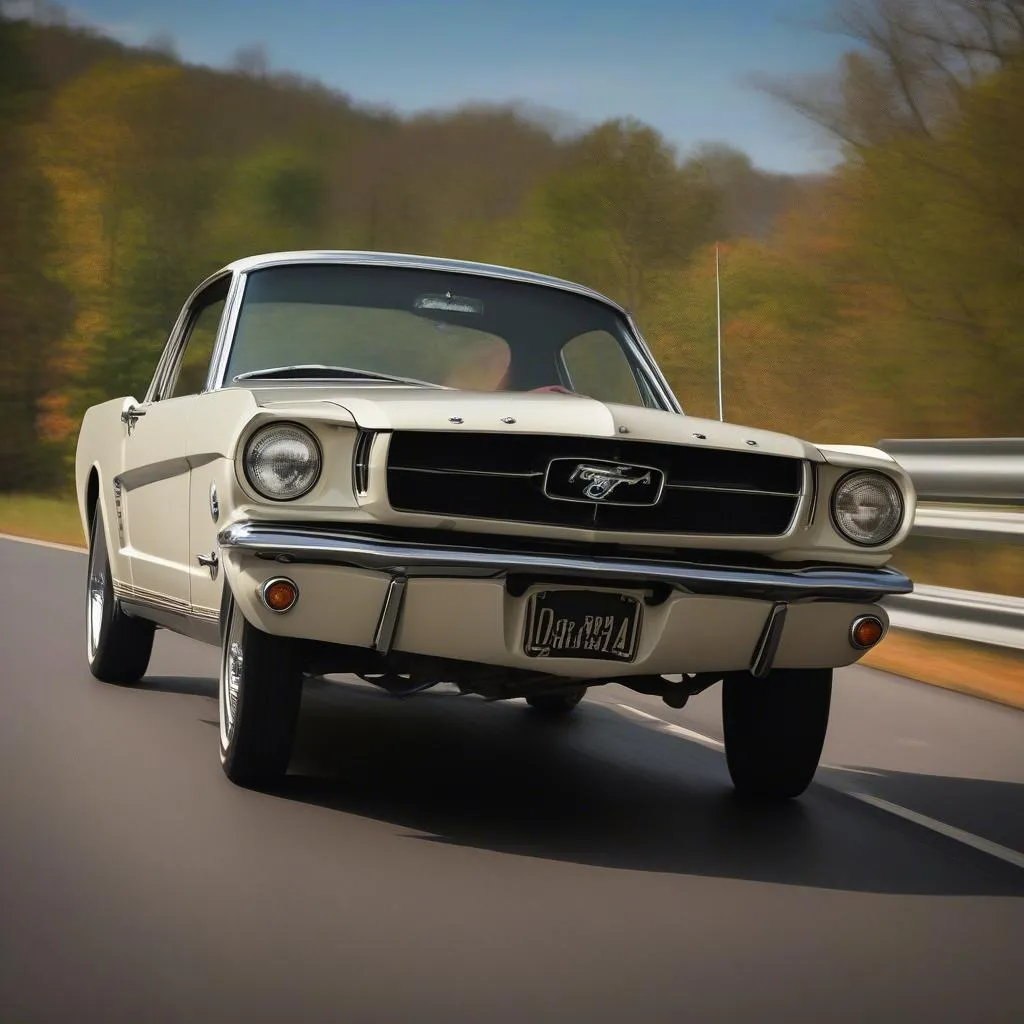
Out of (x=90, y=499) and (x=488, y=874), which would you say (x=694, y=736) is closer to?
(x=488, y=874)

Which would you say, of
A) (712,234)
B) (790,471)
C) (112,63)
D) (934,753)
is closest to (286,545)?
(790,471)

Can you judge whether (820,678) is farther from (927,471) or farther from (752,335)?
(752,335)

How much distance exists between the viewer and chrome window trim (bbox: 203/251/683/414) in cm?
662

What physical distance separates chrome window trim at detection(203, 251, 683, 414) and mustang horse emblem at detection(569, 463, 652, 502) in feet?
4.34

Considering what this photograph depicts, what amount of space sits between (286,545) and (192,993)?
5.54ft

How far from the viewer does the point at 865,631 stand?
5.69 meters

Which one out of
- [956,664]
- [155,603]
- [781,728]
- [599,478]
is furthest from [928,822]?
[956,664]

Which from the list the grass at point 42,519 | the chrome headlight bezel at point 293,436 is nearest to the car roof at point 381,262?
the chrome headlight bezel at point 293,436

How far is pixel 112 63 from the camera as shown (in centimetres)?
5972

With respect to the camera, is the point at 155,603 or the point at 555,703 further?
the point at 555,703

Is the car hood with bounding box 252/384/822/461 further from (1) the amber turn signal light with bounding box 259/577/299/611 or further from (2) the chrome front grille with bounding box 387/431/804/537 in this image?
(1) the amber turn signal light with bounding box 259/577/299/611

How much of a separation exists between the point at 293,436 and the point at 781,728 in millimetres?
1850

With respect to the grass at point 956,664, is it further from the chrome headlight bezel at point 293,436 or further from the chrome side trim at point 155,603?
the chrome headlight bezel at point 293,436

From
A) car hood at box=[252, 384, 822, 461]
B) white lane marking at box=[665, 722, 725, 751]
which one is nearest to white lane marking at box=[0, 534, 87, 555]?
white lane marking at box=[665, 722, 725, 751]
